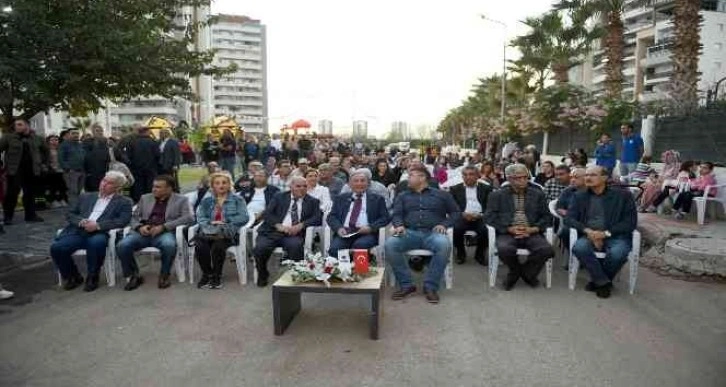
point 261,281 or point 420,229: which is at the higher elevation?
point 420,229

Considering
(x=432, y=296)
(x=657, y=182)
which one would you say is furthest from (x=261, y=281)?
(x=657, y=182)

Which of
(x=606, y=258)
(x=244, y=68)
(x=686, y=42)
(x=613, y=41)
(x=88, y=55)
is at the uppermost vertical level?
(x=244, y=68)

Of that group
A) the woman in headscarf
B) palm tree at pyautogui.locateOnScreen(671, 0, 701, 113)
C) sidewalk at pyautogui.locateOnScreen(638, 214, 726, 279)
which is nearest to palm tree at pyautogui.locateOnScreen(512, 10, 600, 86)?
palm tree at pyautogui.locateOnScreen(671, 0, 701, 113)

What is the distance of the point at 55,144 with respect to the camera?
11.3m

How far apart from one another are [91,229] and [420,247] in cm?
343

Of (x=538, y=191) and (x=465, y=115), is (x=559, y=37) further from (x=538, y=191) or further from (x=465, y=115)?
(x=465, y=115)

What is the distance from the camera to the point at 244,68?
14088 cm

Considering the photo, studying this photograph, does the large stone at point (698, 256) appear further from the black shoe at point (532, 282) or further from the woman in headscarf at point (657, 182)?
the woman in headscarf at point (657, 182)

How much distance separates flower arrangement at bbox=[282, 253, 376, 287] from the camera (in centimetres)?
434

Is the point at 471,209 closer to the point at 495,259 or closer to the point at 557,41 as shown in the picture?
the point at 495,259

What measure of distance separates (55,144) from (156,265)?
6.15 m

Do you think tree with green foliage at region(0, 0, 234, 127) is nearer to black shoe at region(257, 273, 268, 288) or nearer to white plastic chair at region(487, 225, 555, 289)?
black shoe at region(257, 273, 268, 288)

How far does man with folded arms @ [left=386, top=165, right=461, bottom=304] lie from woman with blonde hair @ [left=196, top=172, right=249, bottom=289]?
170 centimetres

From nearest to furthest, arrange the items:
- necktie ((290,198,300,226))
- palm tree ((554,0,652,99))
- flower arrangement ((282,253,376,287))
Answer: flower arrangement ((282,253,376,287))
necktie ((290,198,300,226))
palm tree ((554,0,652,99))
